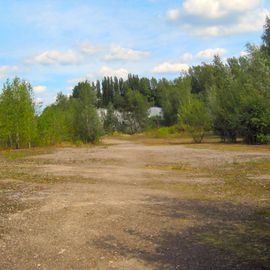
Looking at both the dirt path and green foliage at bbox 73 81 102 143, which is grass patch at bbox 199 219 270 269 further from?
green foliage at bbox 73 81 102 143

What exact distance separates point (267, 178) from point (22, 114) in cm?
3114

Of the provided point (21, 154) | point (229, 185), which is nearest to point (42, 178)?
point (229, 185)

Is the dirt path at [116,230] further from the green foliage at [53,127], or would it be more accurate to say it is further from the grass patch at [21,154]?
the green foliage at [53,127]

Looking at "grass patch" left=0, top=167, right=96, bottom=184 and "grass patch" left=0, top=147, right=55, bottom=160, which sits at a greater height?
"grass patch" left=0, top=147, right=55, bottom=160

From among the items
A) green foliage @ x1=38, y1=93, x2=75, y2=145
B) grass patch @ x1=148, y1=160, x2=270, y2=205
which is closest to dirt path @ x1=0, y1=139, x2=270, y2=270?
grass patch @ x1=148, y1=160, x2=270, y2=205

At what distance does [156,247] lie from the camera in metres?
7.27

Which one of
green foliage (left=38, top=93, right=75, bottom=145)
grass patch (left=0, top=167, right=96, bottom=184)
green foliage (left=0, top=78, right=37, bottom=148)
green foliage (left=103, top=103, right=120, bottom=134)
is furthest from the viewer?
green foliage (left=103, top=103, right=120, bottom=134)

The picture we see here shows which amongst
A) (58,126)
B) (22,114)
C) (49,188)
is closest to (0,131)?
(22,114)

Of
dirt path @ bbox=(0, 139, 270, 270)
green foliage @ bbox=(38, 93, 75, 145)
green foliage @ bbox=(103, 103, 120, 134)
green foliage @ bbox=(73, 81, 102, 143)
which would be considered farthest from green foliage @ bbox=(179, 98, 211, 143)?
green foliage @ bbox=(103, 103, 120, 134)

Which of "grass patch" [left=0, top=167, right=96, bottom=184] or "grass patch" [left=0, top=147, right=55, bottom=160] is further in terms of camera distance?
"grass patch" [left=0, top=147, right=55, bottom=160]

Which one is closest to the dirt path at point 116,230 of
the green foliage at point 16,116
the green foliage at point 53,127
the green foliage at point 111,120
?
the green foliage at point 16,116

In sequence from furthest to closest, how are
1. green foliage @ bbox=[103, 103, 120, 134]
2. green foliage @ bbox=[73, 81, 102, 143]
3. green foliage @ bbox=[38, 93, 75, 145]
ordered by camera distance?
green foliage @ bbox=[103, 103, 120, 134] < green foliage @ bbox=[73, 81, 102, 143] < green foliage @ bbox=[38, 93, 75, 145]

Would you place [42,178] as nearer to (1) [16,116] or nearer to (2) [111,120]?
(1) [16,116]

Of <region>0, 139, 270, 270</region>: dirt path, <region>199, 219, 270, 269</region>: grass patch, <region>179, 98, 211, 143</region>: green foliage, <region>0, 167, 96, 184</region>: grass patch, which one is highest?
<region>179, 98, 211, 143</region>: green foliage
